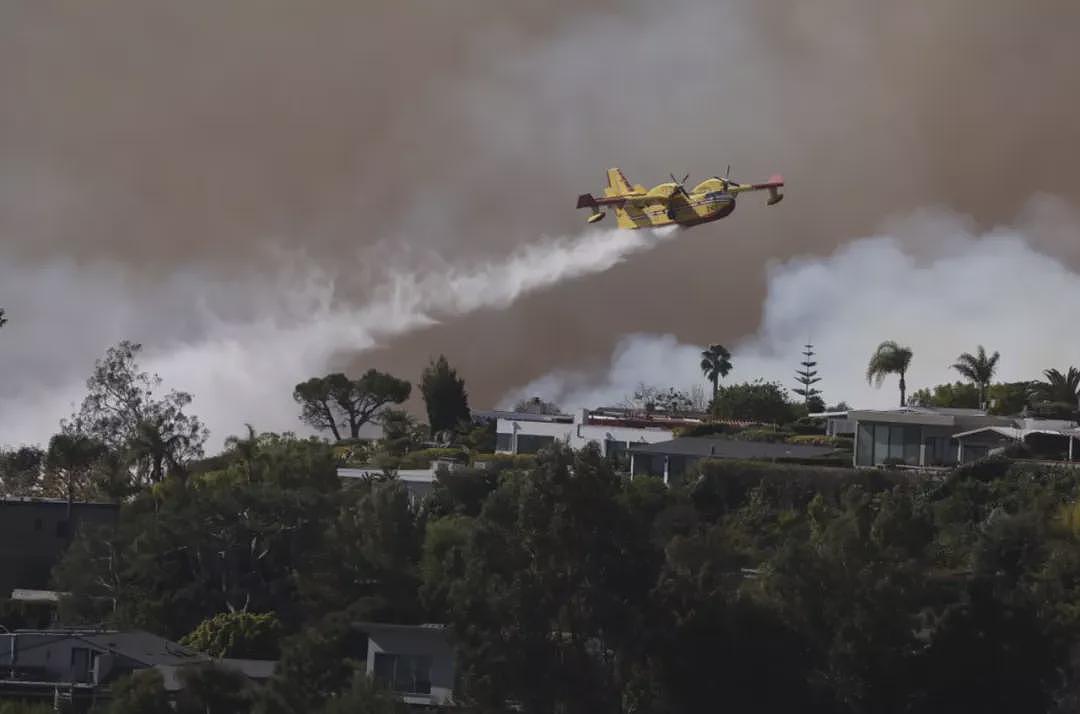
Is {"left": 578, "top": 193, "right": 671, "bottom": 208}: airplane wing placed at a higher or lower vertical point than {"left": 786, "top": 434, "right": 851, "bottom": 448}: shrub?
higher

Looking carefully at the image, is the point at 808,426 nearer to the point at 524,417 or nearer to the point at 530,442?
the point at 530,442

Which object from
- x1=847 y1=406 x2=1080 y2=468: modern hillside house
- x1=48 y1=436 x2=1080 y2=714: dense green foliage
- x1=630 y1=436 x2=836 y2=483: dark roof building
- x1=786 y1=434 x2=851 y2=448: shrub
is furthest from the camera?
x1=786 y1=434 x2=851 y2=448: shrub

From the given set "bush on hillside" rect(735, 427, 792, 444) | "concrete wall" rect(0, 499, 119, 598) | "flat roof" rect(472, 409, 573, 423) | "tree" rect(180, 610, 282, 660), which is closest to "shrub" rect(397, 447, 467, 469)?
"flat roof" rect(472, 409, 573, 423)

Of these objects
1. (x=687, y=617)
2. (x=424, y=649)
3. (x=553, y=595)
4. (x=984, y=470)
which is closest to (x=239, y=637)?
(x=424, y=649)

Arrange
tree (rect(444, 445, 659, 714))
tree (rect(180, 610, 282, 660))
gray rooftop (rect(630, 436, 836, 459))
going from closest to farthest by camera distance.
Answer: tree (rect(444, 445, 659, 714)), tree (rect(180, 610, 282, 660)), gray rooftop (rect(630, 436, 836, 459))

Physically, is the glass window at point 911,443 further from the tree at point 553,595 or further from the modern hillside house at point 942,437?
the tree at point 553,595

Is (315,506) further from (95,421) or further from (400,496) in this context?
(95,421)

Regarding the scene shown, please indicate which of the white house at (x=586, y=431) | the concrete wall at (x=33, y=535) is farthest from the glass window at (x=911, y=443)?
the concrete wall at (x=33, y=535)

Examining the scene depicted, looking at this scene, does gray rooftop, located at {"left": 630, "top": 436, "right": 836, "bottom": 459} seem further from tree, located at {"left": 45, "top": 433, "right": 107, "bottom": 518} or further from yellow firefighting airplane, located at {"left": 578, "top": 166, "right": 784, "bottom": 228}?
tree, located at {"left": 45, "top": 433, "right": 107, "bottom": 518}
